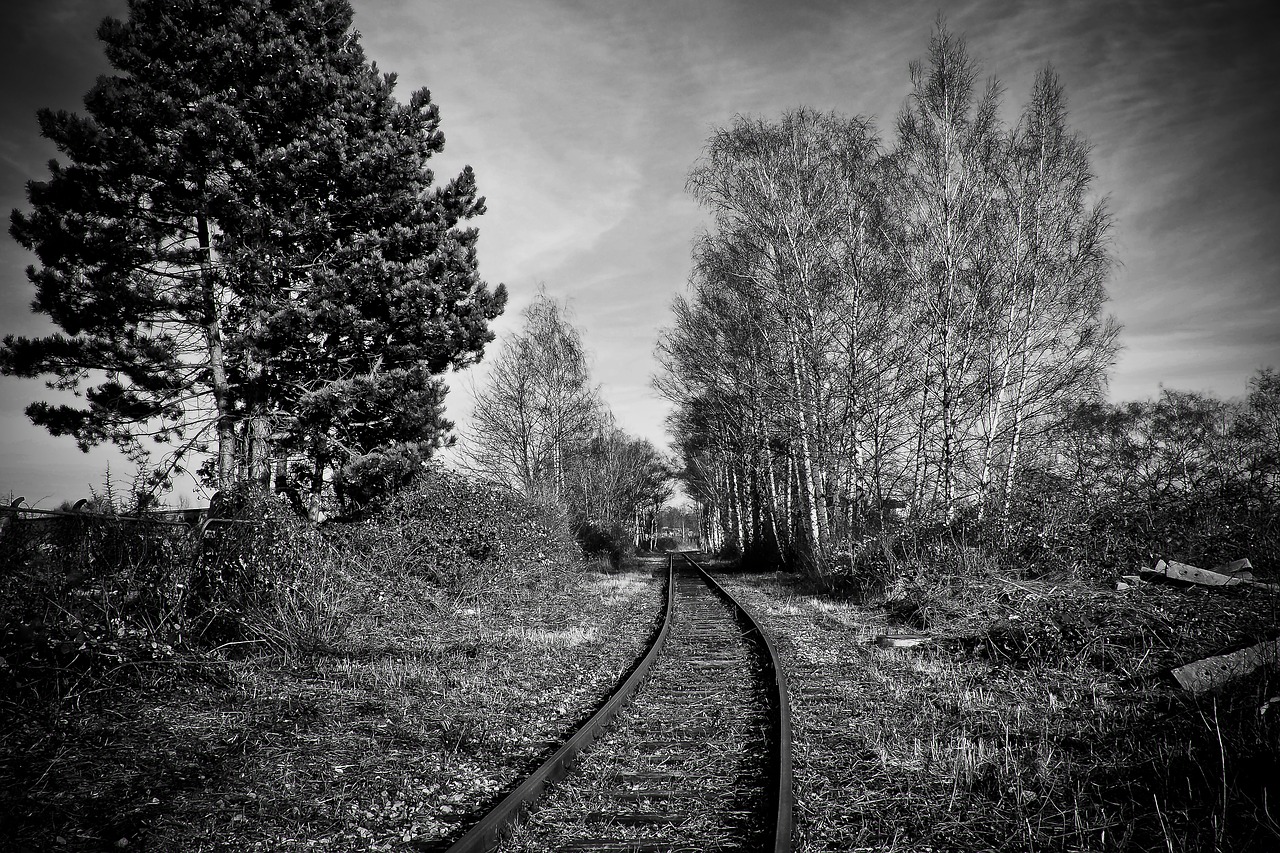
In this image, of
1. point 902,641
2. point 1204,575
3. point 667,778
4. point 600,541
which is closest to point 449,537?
point 902,641

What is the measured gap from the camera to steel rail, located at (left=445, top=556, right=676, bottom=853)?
116 inches

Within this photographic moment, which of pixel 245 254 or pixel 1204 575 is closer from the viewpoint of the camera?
pixel 1204 575

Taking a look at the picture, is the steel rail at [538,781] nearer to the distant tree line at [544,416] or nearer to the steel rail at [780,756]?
the steel rail at [780,756]

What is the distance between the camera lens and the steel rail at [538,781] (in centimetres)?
295

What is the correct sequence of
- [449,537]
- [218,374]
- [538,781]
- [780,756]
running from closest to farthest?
1. [538,781]
2. [780,756]
3. [449,537]
4. [218,374]

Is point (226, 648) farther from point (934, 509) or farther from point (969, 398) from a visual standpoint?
point (969, 398)

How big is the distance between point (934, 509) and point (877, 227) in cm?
649

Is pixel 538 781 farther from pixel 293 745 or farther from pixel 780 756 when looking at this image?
pixel 293 745

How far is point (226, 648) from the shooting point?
21.2ft

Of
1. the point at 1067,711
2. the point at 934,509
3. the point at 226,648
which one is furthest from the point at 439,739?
the point at 934,509

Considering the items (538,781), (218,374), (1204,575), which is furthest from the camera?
(218,374)

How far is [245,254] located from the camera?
37.2 feet

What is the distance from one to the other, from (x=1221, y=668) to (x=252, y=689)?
25.1 ft

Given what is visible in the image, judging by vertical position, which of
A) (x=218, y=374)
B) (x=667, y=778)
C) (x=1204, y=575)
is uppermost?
(x=218, y=374)
